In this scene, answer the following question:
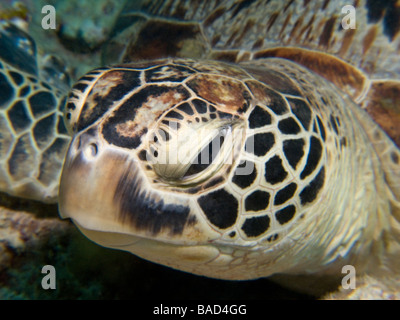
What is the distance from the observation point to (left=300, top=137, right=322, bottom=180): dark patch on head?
950 mm

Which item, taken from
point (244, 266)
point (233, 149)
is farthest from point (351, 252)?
point (233, 149)

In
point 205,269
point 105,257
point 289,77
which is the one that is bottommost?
point 105,257

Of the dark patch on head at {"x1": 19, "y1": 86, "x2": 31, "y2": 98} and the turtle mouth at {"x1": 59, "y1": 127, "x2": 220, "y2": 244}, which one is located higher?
the dark patch on head at {"x1": 19, "y1": 86, "x2": 31, "y2": 98}

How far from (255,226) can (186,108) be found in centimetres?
40

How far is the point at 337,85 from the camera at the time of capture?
145 centimetres

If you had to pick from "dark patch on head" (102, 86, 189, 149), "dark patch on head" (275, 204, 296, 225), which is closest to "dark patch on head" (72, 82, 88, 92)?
"dark patch on head" (102, 86, 189, 149)

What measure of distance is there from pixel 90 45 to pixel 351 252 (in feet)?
8.66

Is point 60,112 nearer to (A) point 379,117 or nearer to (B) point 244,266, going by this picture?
(B) point 244,266

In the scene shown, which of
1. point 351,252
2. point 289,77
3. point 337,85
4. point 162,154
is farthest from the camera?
point 337,85

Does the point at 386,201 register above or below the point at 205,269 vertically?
above

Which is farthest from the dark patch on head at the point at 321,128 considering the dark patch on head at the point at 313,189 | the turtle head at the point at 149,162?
the turtle head at the point at 149,162

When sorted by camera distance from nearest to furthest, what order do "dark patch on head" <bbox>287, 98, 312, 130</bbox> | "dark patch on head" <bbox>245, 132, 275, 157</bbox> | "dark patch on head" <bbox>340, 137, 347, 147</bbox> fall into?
"dark patch on head" <bbox>245, 132, 275, 157</bbox>
"dark patch on head" <bbox>287, 98, 312, 130</bbox>
"dark patch on head" <bbox>340, 137, 347, 147</bbox>

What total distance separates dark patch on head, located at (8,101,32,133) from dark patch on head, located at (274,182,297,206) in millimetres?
1269

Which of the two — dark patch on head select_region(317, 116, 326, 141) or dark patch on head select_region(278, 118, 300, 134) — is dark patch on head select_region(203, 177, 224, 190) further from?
dark patch on head select_region(317, 116, 326, 141)
